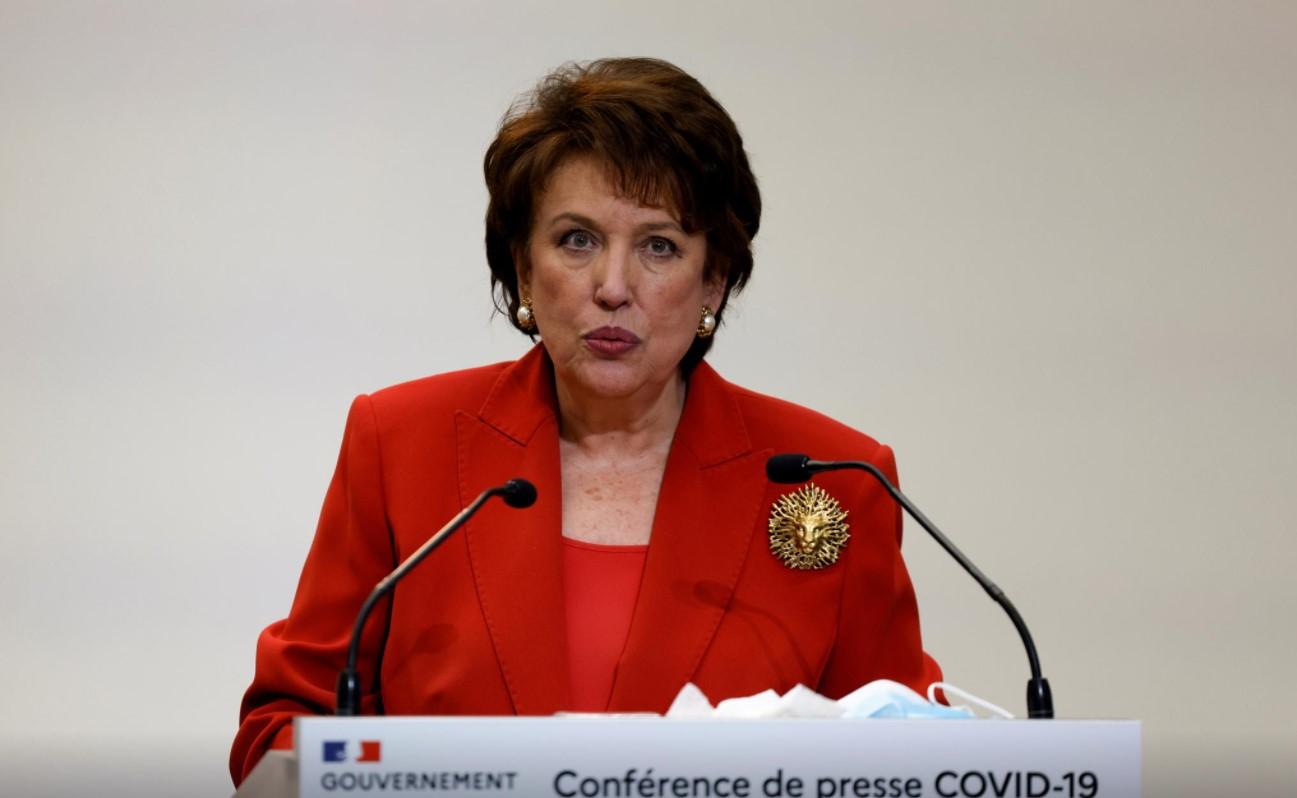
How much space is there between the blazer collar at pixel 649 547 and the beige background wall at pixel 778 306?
2.78 ft

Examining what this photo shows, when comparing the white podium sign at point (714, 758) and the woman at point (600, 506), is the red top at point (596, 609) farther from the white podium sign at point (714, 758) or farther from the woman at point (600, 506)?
the white podium sign at point (714, 758)

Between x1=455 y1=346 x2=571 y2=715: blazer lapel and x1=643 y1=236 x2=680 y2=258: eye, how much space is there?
27 centimetres

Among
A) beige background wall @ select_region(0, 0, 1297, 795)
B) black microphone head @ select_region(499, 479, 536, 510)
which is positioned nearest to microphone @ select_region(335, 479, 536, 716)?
black microphone head @ select_region(499, 479, 536, 510)

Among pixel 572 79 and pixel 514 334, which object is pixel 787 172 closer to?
pixel 514 334

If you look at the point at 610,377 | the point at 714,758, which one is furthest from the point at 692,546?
the point at 714,758

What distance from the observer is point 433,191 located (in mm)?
3477

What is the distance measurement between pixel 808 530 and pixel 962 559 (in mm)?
494

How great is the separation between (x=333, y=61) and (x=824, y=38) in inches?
38.2

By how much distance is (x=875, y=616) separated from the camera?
8.38 ft

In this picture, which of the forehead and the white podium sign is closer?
the white podium sign

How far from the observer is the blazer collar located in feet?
7.89

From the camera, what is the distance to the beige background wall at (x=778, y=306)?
3332 mm

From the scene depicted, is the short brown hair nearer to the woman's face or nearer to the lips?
the woman's face

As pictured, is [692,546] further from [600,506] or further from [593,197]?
[593,197]
